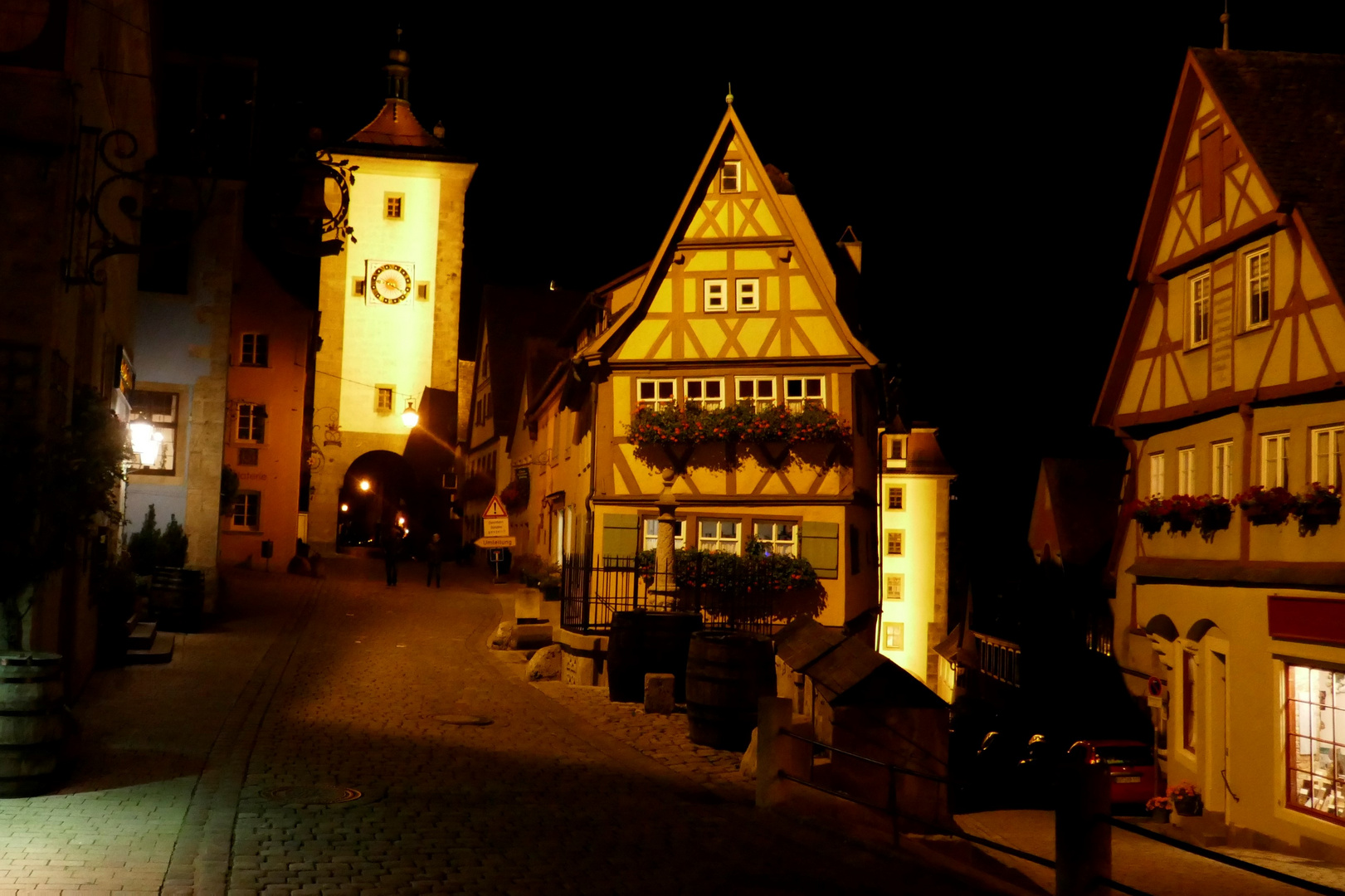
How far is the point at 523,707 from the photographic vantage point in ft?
53.9

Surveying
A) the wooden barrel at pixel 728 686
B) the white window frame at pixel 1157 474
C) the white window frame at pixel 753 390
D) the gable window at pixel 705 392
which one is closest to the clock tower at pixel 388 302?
Result: the gable window at pixel 705 392

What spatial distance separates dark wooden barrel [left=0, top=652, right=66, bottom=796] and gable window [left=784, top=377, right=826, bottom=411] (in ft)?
58.4

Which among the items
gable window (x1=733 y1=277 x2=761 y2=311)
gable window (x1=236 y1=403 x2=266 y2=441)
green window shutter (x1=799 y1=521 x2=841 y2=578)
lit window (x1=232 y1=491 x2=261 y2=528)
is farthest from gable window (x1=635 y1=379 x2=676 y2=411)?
lit window (x1=232 y1=491 x2=261 y2=528)

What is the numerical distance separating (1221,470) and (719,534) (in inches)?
388

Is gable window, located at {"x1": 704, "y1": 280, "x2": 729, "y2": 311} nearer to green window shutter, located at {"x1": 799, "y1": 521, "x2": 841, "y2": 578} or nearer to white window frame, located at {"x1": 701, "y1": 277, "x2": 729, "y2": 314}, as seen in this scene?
white window frame, located at {"x1": 701, "y1": 277, "x2": 729, "y2": 314}

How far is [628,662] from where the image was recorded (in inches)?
680

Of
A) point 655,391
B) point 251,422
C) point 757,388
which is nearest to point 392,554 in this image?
point 251,422

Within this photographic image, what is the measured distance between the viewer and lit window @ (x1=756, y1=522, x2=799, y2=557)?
2572cm

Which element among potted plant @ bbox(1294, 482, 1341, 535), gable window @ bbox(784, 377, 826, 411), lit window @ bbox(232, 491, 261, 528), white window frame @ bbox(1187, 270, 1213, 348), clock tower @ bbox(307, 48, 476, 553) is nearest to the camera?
potted plant @ bbox(1294, 482, 1341, 535)

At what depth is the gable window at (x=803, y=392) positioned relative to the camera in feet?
85.3

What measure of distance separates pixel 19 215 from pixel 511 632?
42.4 ft

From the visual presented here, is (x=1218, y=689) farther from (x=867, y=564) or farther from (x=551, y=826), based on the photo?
(x=551, y=826)

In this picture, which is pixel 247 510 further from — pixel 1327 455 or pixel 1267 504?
pixel 1327 455

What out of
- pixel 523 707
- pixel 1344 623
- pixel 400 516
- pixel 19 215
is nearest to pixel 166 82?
pixel 19 215
